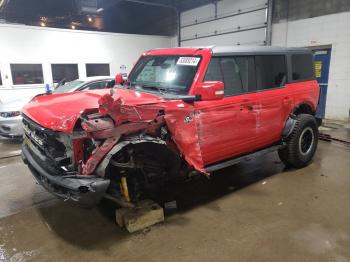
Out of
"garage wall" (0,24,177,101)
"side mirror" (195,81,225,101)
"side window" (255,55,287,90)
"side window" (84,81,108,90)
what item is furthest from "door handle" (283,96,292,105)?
"garage wall" (0,24,177,101)

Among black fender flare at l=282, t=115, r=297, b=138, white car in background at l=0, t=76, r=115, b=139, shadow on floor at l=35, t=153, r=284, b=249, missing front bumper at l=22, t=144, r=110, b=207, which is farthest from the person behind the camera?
white car in background at l=0, t=76, r=115, b=139

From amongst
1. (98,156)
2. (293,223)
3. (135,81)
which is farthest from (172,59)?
(293,223)

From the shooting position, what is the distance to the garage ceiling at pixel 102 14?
11.1 m

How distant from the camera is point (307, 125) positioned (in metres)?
4.29

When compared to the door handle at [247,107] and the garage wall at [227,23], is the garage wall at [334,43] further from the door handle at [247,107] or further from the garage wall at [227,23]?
the door handle at [247,107]

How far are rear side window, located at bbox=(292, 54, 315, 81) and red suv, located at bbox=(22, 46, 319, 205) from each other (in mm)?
38

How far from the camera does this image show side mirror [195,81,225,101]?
2.89 metres

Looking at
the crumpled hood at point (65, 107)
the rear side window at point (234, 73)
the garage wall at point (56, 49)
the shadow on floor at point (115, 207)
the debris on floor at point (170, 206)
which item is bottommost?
the shadow on floor at point (115, 207)

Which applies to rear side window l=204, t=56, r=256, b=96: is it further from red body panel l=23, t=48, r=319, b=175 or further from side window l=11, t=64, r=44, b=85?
side window l=11, t=64, r=44, b=85

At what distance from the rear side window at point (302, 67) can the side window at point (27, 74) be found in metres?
8.10

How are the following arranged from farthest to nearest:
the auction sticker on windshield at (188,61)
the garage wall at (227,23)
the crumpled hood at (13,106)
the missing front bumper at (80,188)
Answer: the garage wall at (227,23)
the crumpled hood at (13,106)
the auction sticker on windshield at (188,61)
the missing front bumper at (80,188)

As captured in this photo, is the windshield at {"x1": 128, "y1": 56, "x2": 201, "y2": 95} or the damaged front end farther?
the windshield at {"x1": 128, "y1": 56, "x2": 201, "y2": 95}

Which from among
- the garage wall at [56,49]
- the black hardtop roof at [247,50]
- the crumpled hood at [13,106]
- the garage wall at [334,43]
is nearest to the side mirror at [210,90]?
the black hardtop roof at [247,50]

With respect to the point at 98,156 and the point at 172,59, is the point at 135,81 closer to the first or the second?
the point at 172,59
